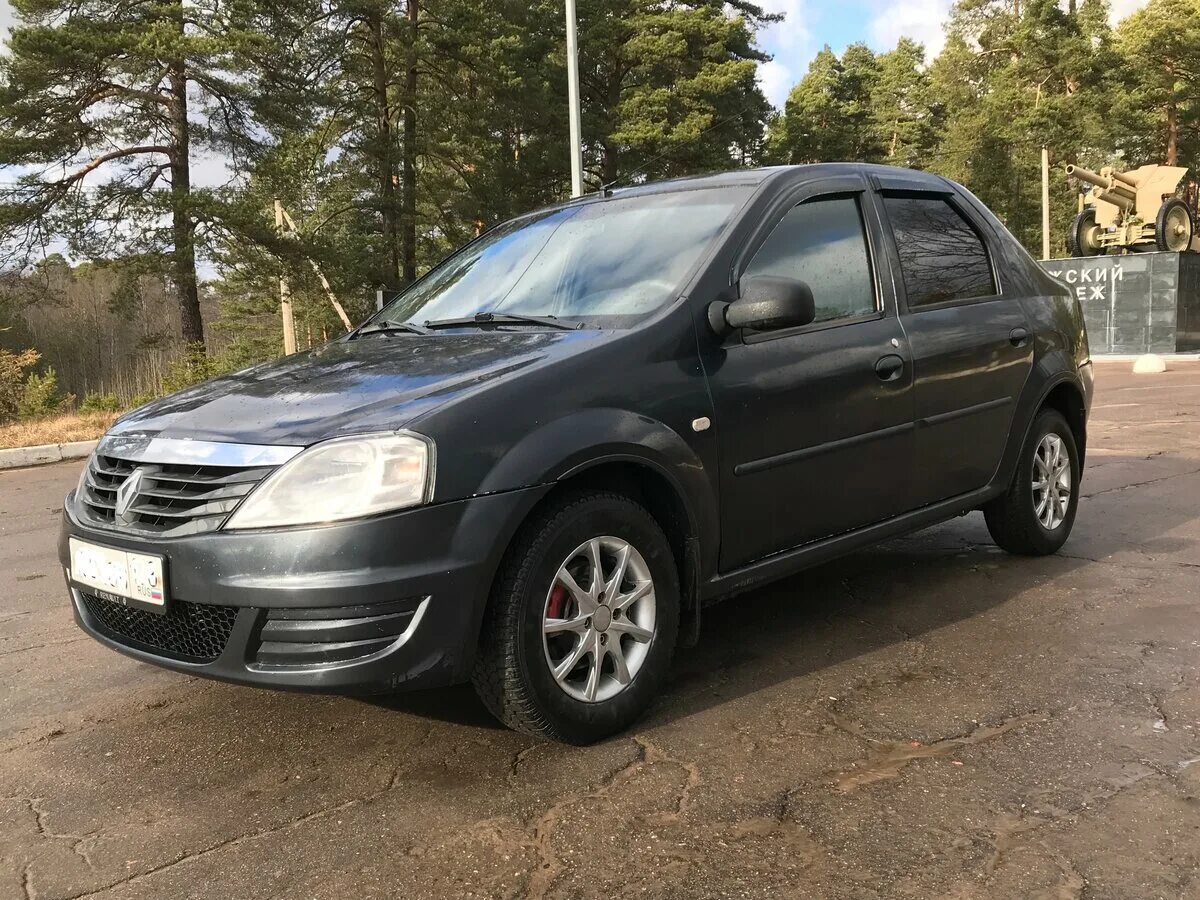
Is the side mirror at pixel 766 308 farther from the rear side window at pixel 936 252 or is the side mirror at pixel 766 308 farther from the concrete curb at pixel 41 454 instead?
the concrete curb at pixel 41 454

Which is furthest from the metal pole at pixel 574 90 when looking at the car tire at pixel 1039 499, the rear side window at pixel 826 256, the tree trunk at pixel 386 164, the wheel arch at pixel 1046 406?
the rear side window at pixel 826 256

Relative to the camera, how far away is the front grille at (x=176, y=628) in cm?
264

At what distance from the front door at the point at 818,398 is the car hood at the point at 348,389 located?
0.60 m

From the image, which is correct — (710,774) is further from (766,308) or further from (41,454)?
(41,454)

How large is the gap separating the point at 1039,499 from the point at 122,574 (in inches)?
155

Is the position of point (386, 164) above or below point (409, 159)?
below

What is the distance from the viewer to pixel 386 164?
26891 millimetres

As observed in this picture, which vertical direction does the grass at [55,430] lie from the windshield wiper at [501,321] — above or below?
below

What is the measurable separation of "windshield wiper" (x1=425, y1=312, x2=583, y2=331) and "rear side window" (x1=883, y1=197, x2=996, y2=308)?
151cm

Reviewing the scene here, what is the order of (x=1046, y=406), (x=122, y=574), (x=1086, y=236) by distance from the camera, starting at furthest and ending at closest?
(x=1086, y=236)
(x=1046, y=406)
(x=122, y=574)

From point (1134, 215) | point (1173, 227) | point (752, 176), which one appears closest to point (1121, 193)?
point (1134, 215)

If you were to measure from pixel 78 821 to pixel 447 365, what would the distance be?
5.11ft

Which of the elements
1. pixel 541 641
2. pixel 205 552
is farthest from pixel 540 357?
pixel 205 552

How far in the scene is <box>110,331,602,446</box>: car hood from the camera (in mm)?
2656
